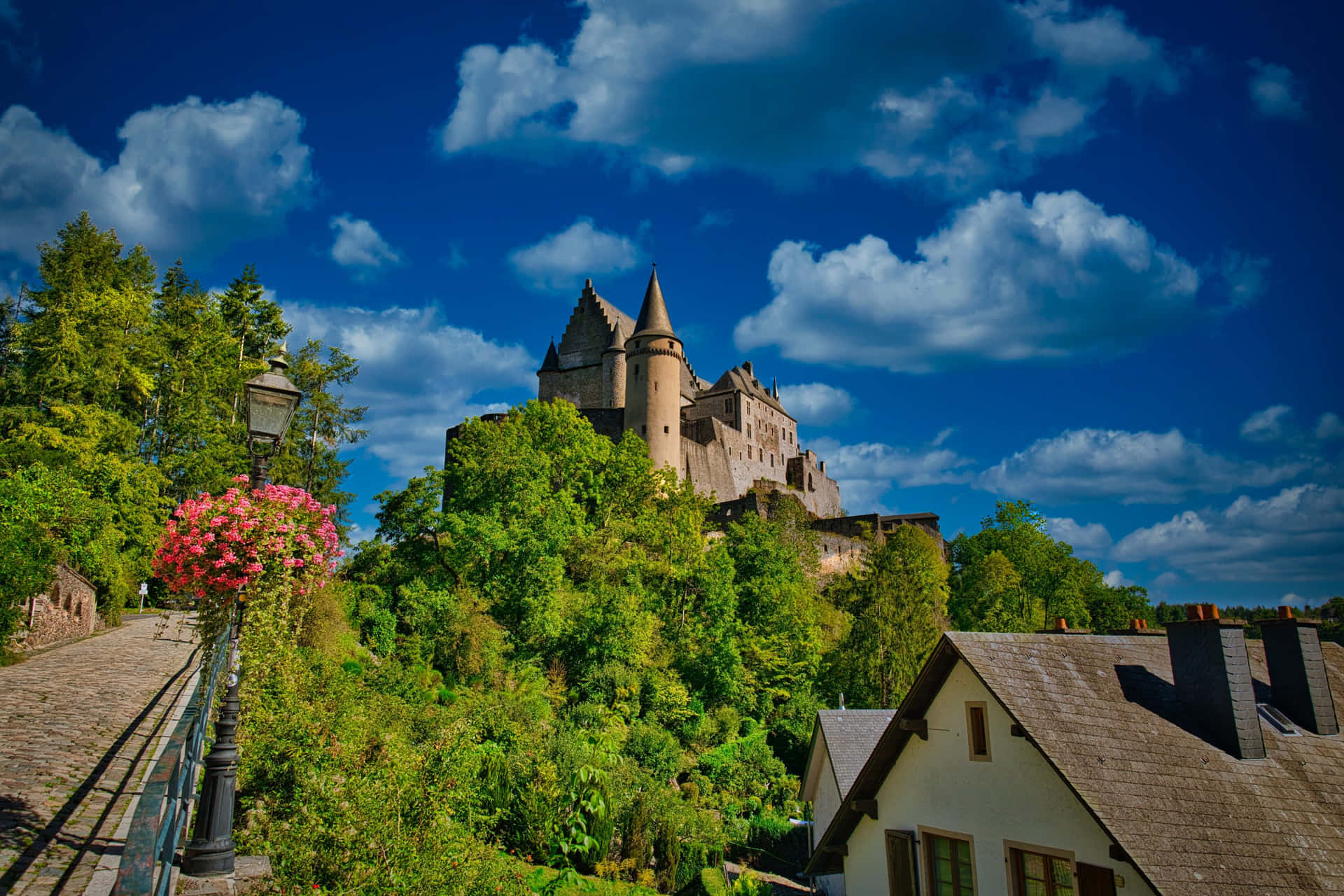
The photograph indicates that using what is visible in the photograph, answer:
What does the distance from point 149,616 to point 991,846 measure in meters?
35.2

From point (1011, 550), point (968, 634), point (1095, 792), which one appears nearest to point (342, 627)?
point (968, 634)

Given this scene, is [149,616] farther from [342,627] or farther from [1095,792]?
[1095,792]

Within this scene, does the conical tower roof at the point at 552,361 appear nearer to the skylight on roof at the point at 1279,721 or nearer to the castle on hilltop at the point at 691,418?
the castle on hilltop at the point at 691,418

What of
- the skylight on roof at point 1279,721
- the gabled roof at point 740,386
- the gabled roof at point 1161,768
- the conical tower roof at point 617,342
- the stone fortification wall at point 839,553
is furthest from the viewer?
the gabled roof at point 740,386

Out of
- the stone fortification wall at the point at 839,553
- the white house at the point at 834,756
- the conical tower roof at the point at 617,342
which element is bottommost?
the white house at the point at 834,756

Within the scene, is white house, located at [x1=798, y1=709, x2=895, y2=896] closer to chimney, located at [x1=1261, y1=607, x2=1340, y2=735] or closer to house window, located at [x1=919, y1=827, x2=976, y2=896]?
house window, located at [x1=919, y1=827, x2=976, y2=896]

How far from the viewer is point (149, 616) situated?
113 feet

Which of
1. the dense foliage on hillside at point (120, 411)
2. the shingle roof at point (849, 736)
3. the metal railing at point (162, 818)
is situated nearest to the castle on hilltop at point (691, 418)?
the dense foliage on hillside at point (120, 411)

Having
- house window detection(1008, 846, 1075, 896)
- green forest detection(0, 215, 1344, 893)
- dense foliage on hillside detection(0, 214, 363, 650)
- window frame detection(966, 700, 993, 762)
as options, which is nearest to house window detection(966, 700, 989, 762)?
window frame detection(966, 700, 993, 762)

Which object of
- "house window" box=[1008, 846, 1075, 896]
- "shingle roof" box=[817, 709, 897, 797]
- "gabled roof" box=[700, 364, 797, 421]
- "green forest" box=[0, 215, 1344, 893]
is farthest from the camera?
"gabled roof" box=[700, 364, 797, 421]

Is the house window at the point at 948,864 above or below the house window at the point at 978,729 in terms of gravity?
below

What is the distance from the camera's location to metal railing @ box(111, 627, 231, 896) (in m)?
3.39

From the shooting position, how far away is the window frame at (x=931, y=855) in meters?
11.5

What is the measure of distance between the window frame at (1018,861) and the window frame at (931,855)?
538mm
